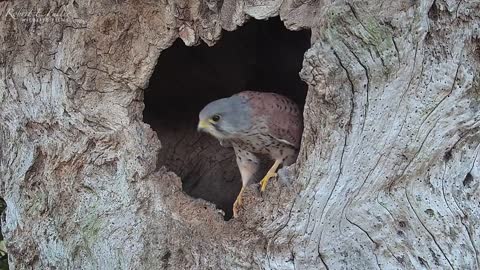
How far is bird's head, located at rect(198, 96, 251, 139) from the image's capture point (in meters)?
3.28

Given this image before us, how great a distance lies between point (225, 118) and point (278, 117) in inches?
8.8

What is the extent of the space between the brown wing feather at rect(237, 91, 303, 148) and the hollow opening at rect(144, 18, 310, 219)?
0.68m

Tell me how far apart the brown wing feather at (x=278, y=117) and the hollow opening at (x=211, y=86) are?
68 centimetres

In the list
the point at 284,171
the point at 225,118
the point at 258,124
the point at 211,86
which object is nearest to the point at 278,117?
the point at 258,124

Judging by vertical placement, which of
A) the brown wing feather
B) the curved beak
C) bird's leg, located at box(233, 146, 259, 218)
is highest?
the brown wing feather

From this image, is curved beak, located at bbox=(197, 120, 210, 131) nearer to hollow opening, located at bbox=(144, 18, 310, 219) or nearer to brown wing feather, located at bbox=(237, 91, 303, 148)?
brown wing feather, located at bbox=(237, 91, 303, 148)

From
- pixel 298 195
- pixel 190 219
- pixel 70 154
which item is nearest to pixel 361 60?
pixel 298 195

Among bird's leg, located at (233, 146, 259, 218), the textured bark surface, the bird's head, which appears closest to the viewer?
the textured bark surface

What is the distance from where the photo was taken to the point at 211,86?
162 inches

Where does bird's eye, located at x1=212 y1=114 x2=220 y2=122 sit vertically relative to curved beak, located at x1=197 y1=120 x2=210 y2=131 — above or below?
above

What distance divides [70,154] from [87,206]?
0.22m

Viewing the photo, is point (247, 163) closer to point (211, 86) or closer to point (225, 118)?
point (225, 118)

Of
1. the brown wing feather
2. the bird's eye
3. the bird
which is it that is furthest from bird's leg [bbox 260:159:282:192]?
the bird's eye

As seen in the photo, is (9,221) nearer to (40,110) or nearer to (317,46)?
(40,110)
